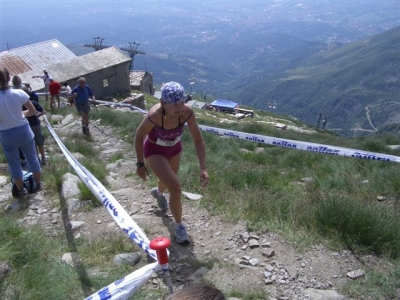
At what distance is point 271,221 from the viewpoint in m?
4.81

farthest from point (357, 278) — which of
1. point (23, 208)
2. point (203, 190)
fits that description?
point (23, 208)

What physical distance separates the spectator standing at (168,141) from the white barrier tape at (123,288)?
1844mm

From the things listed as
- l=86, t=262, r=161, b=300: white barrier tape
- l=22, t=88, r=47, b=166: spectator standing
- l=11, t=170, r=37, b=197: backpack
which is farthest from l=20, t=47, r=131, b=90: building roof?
l=86, t=262, r=161, b=300: white barrier tape

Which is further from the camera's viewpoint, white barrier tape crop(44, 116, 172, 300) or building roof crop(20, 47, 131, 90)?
building roof crop(20, 47, 131, 90)

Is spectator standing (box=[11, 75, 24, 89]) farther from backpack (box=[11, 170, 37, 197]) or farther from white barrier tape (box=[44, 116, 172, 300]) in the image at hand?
white barrier tape (box=[44, 116, 172, 300])

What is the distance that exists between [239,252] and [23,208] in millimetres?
3493

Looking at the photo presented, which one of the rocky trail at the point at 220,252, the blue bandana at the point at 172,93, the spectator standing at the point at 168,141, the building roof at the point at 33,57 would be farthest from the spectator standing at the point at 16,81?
the building roof at the point at 33,57

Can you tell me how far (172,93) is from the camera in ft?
13.3

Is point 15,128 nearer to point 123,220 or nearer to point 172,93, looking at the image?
point 172,93

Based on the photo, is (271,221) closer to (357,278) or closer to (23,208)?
(357,278)

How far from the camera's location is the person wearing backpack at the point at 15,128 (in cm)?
548

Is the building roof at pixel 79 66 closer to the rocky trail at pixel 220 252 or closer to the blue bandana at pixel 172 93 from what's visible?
the rocky trail at pixel 220 252

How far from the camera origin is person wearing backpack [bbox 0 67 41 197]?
216 inches

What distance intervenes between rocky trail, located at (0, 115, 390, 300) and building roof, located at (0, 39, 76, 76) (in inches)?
1180
